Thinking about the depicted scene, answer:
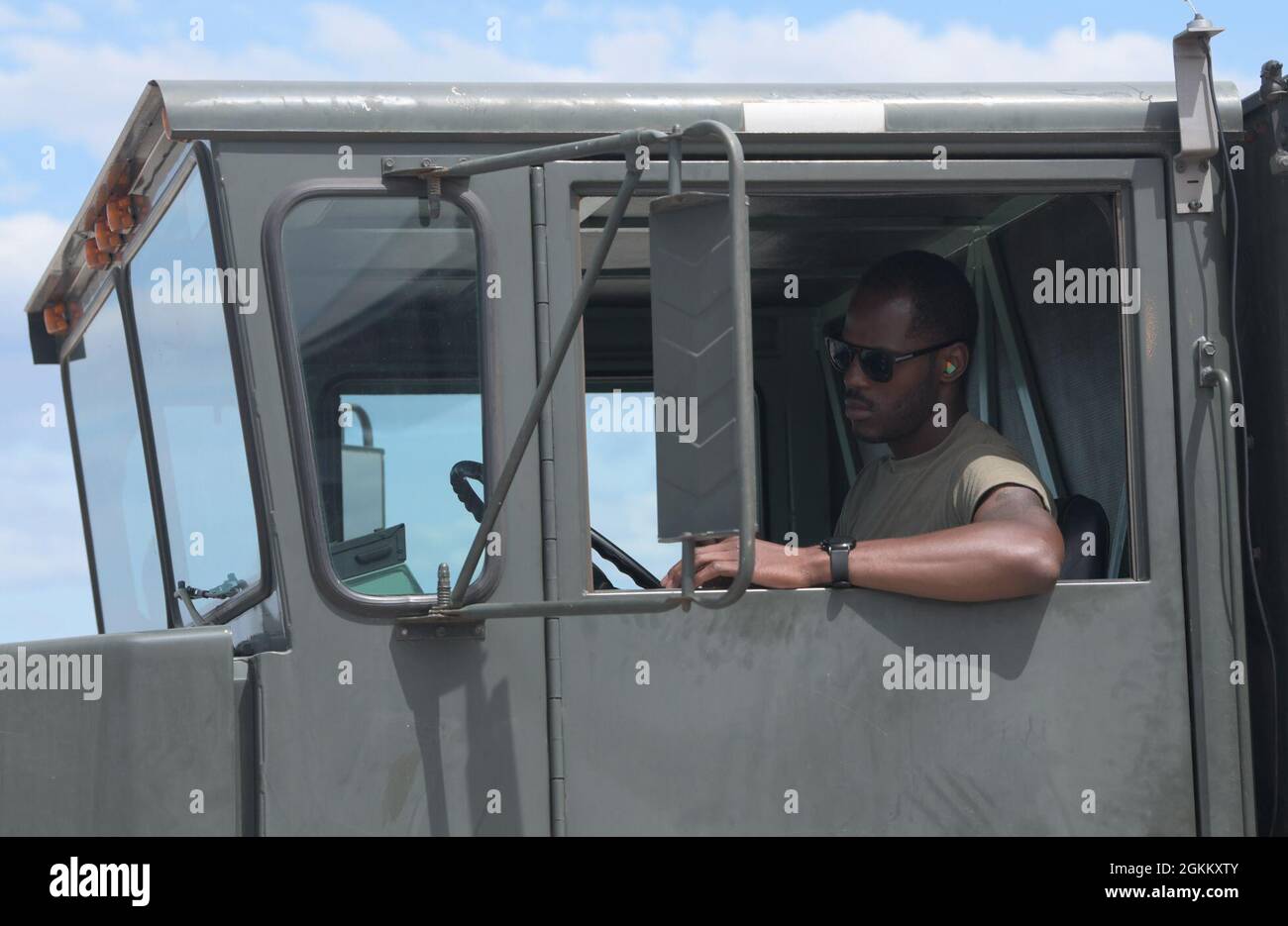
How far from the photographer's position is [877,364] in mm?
3393

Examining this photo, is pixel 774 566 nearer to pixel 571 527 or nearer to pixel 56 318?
pixel 571 527

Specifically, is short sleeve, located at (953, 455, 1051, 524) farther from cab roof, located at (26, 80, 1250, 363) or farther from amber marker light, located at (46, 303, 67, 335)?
amber marker light, located at (46, 303, 67, 335)

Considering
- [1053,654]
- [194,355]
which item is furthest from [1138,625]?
[194,355]

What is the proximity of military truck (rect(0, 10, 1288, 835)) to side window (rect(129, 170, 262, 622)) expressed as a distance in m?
0.02

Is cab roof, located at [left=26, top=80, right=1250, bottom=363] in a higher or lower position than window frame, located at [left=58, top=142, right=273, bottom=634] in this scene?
higher

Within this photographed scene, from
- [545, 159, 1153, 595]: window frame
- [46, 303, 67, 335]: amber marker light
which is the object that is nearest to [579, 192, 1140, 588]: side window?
[545, 159, 1153, 595]: window frame

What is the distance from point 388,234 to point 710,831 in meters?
1.18

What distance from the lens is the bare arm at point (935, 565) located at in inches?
112

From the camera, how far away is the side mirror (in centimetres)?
232

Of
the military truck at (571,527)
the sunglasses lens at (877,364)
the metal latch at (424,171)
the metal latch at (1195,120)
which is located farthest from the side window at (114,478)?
the metal latch at (1195,120)

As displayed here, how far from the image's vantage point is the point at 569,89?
290cm

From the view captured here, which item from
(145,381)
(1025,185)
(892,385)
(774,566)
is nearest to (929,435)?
(892,385)

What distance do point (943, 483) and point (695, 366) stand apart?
1100 millimetres
